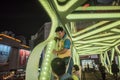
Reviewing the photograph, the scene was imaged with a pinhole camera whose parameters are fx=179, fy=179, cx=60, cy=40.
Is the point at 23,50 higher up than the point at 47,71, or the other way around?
the point at 23,50

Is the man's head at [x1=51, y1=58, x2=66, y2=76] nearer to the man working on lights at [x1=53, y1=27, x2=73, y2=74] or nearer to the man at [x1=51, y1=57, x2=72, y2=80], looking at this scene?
the man at [x1=51, y1=57, x2=72, y2=80]

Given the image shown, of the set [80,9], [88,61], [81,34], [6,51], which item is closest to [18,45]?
[6,51]

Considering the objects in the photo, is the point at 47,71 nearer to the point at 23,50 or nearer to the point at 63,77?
the point at 63,77

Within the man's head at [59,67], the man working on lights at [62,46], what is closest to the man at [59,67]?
the man's head at [59,67]

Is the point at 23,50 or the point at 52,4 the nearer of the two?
the point at 52,4

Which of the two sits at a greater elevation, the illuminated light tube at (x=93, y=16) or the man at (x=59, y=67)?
the illuminated light tube at (x=93, y=16)

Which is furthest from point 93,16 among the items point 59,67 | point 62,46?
point 59,67

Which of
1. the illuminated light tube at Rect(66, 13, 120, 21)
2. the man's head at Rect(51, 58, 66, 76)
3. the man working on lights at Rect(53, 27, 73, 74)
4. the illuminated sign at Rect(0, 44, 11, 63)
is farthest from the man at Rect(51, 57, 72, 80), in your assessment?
the illuminated sign at Rect(0, 44, 11, 63)

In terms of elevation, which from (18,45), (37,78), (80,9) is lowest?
(37,78)

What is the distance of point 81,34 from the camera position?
12219 millimetres

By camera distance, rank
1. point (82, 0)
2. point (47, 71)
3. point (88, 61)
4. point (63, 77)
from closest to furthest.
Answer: point (63, 77) → point (47, 71) → point (82, 0) → point (88, 61)

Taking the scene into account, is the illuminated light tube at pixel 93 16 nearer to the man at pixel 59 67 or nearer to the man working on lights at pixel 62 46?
the man working on lights at pixel 62 46

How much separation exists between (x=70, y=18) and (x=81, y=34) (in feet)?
20.3

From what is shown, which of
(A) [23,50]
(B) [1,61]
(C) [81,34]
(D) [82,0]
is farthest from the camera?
(A) [23,50]
